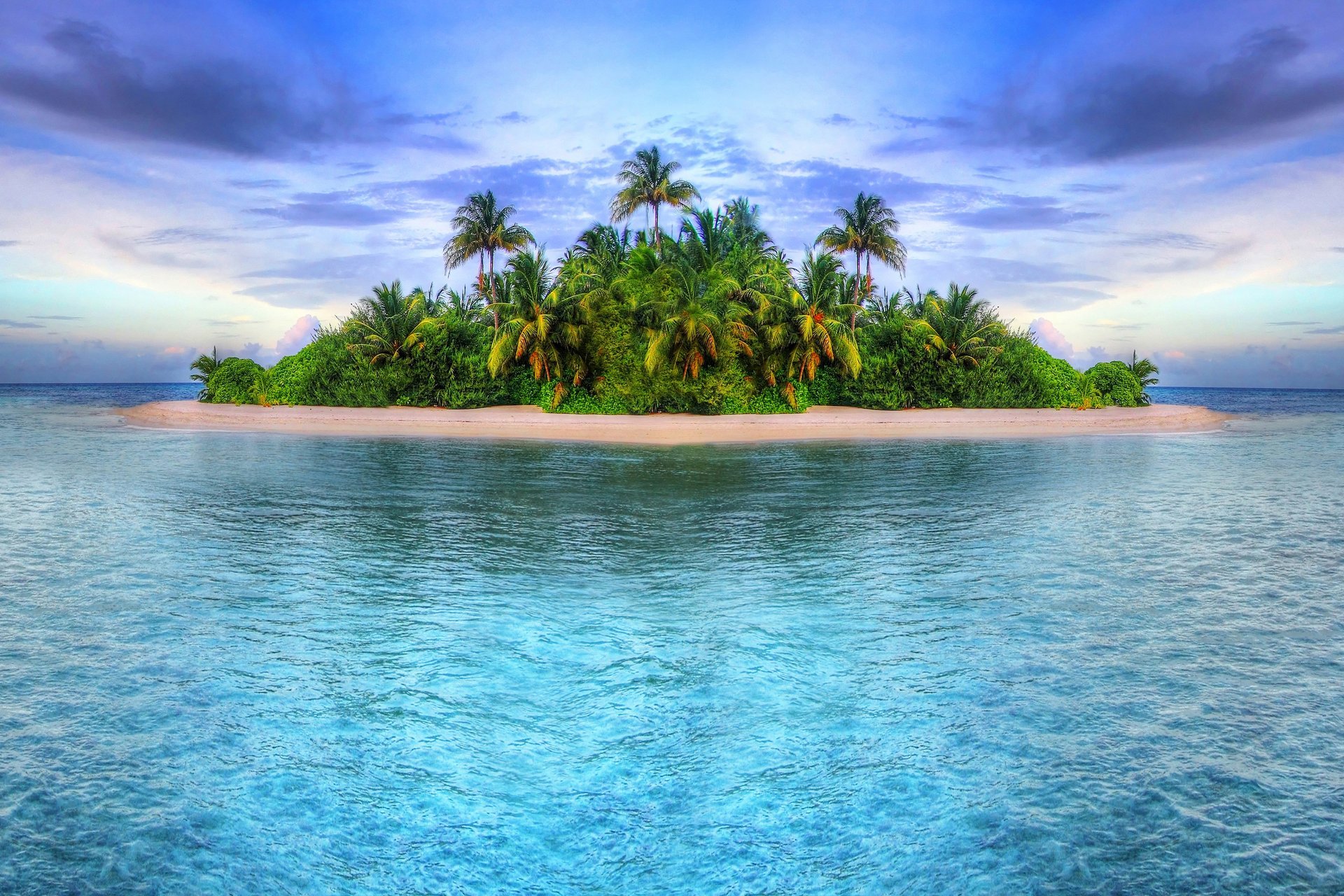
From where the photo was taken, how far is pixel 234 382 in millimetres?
41406

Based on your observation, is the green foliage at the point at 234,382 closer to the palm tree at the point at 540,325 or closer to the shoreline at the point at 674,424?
the shoreline at the point at 674,424

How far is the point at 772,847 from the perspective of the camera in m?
3.75

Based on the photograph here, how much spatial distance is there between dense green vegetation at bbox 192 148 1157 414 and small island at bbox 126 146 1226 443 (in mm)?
82

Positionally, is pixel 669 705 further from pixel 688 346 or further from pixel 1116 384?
pixel 1116 384

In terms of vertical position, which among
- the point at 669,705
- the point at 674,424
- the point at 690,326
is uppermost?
the point at 690,326

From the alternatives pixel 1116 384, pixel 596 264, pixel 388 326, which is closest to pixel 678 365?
pixel 596 264

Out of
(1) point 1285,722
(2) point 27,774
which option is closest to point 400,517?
(2) point 27,774

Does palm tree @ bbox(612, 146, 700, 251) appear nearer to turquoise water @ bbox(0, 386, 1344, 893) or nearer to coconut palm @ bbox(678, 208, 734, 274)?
coconut palm @ bbox(678, 208, 734, 274)

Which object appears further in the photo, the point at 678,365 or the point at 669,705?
the point at 678,365

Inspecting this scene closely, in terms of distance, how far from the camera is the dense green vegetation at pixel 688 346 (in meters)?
32.6

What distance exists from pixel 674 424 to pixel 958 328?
15312 mm

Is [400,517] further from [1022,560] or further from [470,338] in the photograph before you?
[470,338]

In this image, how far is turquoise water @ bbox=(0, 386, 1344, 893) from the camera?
3.72 metres

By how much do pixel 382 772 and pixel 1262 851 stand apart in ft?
13.8
